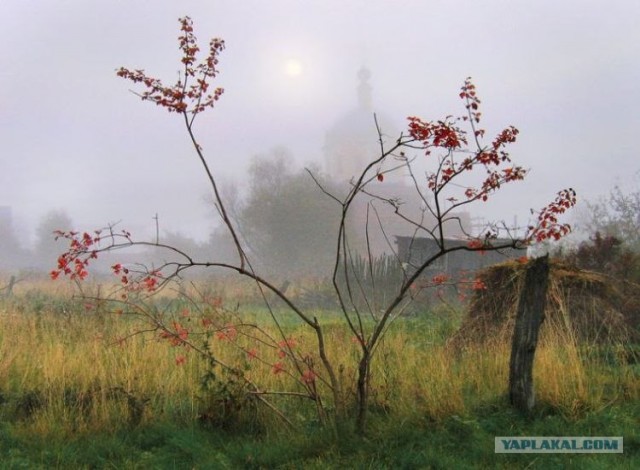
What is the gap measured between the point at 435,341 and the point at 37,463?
5.82m

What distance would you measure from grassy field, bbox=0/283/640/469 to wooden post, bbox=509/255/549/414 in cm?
15

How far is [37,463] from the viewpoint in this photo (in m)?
4.05

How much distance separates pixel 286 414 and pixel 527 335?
2.23m

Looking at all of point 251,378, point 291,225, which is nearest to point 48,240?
point 291,225

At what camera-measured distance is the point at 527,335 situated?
457 centimetres

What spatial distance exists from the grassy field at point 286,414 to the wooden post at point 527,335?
0.50 ft

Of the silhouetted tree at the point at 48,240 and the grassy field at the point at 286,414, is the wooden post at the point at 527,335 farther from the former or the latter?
the silhouetted tree at the point at 48,240

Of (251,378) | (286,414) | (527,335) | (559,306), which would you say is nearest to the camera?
(527,335)

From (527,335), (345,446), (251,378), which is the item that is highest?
(527,335)

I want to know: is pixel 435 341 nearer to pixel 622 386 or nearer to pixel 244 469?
pixel 622 386

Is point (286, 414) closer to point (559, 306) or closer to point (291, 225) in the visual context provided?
point (559, 306)

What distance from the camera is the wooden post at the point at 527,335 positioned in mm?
4473

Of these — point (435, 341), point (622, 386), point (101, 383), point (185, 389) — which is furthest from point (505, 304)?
point (101, 383)

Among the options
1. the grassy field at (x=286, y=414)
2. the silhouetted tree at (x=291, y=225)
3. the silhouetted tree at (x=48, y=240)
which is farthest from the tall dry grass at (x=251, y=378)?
the silhouetted tree at (x=48, y=240)
